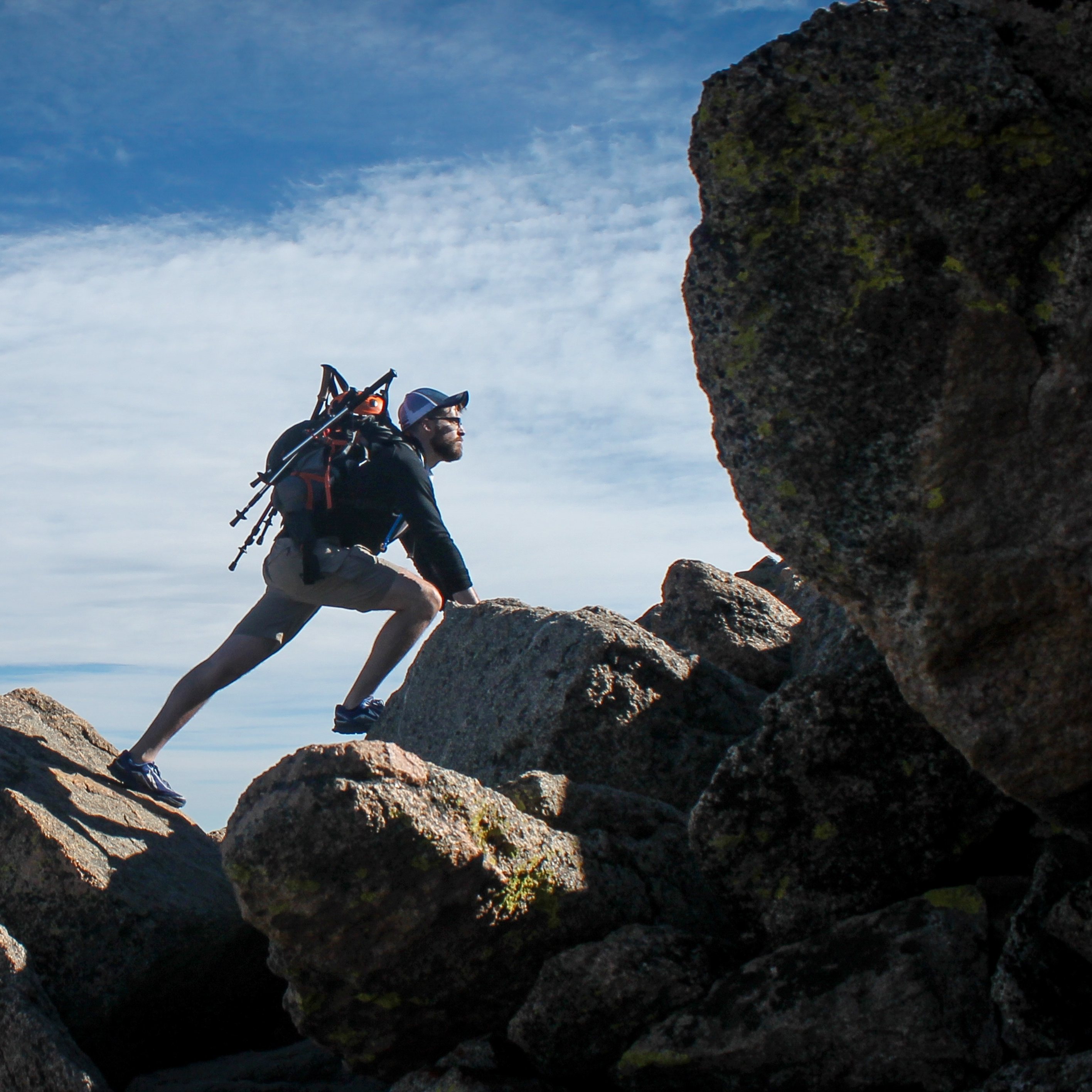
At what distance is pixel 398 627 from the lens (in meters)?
11.0

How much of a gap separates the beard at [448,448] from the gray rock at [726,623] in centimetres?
265

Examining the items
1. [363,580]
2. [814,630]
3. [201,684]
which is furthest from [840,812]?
[201,684]

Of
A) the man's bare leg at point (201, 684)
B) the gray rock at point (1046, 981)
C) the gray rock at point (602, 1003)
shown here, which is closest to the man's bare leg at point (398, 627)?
the man's bare leg at point (201, 684)

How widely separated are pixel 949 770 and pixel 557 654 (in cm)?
370

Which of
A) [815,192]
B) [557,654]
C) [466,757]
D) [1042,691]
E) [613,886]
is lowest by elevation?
[613,886]

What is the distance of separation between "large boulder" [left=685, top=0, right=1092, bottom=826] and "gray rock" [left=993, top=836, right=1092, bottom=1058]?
0.45m

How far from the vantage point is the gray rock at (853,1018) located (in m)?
4.98

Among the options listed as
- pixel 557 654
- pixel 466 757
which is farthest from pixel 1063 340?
pixel 466 757

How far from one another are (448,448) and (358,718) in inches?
120

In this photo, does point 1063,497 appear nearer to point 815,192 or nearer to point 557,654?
point 815,192

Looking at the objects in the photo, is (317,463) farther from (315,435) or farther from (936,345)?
(936,345)

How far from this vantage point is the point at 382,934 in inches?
229

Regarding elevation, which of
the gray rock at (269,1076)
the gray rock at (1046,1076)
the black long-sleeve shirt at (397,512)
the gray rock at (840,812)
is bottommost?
the gray rock at (1046,1076)

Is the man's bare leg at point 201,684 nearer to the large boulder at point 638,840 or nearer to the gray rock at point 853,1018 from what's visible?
the large boulder at point 638,840
